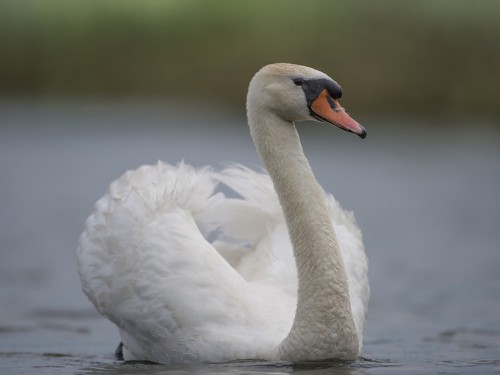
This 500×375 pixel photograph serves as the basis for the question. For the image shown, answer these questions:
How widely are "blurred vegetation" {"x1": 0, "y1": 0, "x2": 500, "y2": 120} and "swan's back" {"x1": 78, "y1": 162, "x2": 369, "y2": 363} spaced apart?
18242mm

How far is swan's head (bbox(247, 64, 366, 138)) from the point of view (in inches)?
277

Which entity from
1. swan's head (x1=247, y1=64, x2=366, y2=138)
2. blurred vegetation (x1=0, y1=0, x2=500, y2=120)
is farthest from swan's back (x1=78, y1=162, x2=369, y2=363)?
blurred vegetation (x1=0, y1=0, x2=500, y2=120)

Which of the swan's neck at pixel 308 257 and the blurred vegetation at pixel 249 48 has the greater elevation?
the blurred vegetation at pixel 249 48

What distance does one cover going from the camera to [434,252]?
45.6 feet

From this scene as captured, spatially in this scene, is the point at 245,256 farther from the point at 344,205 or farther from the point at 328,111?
the point at 344,205

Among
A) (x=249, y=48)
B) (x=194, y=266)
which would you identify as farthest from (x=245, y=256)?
(x=249, y=48)

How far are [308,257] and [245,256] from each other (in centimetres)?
153

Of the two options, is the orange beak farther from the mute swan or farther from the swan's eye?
the swan's eye

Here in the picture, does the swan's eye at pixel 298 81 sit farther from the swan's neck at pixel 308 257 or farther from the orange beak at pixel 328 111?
the swan's neck at pixel 308 257

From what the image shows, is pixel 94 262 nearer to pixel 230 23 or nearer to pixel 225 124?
pixel 225 124

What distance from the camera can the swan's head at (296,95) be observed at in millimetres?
7031

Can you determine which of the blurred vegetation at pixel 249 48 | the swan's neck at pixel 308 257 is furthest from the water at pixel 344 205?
the blurred vegetation at pixel 249 48

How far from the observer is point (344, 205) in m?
16.9

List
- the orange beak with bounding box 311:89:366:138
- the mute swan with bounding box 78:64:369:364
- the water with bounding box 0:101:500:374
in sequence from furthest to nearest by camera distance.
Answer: the water with bounding box 0:101:500:374
the mute swan with bounding box 78:64:369:364
the orange beak with bounding box 311:89:366:138
